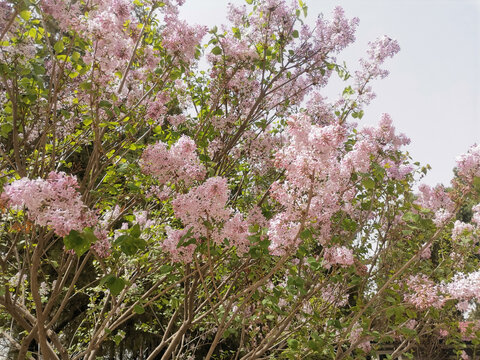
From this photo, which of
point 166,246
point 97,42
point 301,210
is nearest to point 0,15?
point 97,42

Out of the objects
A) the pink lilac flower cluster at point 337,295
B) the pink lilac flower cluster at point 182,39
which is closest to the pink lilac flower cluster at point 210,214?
the pink lilac flower cluster at point 182,39

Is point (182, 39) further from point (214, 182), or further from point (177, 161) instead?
point (214, 182)

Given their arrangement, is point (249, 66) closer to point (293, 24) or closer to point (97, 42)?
point (293, 24)

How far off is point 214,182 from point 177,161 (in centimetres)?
58

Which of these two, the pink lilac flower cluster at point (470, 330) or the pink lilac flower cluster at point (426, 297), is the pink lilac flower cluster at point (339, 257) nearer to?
the pink lilac flower cluster at point (426, 297)

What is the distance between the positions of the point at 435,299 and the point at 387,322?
6.40 ft

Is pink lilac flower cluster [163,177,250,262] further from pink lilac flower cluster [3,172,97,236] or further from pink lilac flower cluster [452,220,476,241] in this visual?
pink lilac flower cluster [452,220,476,241]

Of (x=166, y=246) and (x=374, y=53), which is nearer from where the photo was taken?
(x=166, y=246)

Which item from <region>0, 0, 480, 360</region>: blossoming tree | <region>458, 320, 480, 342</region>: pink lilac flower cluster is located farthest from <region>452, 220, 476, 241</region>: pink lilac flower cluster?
<region>458, 320, 480, 342</region>: pink lilac flower cluster

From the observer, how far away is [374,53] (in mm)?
5266

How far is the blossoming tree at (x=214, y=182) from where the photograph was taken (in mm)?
2680

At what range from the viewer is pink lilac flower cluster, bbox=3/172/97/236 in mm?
1982

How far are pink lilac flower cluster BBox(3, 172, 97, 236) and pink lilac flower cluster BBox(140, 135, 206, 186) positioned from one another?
103 centimetres

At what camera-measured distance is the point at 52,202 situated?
2.04m
